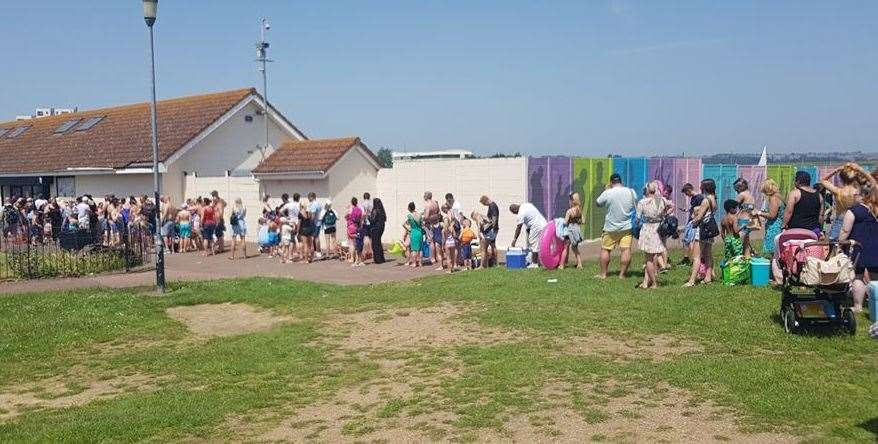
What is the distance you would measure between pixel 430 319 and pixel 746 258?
4867 millimetres

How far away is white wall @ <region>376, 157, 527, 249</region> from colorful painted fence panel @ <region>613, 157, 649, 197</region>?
12.9ft

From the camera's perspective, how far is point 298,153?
79.2ft

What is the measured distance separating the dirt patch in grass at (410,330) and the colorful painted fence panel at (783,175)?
67.4 ft

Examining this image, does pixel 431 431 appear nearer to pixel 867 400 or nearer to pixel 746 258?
pixel 867 400

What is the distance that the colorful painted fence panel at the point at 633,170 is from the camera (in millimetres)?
22812

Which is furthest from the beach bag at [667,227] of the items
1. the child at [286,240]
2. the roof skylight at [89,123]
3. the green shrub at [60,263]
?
the roof skylight at [89,123]

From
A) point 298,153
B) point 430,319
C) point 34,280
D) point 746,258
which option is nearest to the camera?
point 430,319

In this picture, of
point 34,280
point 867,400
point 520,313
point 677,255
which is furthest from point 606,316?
point 34,280

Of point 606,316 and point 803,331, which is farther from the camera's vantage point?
point 606,316

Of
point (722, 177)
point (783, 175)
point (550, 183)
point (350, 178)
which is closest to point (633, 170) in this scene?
point (550, 183)

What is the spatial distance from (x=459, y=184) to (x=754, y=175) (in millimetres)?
11958

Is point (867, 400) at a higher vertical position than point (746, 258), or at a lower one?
lower

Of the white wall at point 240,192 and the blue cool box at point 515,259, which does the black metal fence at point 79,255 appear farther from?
the blue cool box at point 515,259

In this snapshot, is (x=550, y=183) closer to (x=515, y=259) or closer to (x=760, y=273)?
(x=515, y=259)
